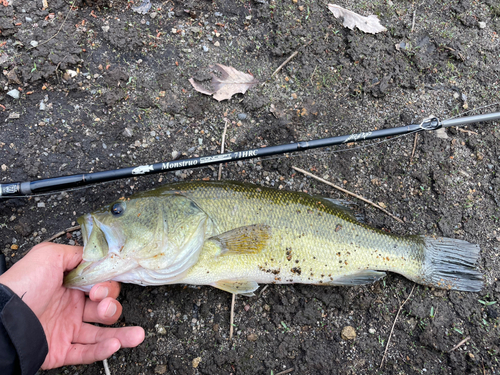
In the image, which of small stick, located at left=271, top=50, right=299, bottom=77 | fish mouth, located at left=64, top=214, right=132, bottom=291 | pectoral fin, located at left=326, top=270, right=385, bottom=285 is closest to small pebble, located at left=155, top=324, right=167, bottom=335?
fish mouth, located at left=64, top=214, right=132, bottom=291

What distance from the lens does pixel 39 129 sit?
3.07 meters

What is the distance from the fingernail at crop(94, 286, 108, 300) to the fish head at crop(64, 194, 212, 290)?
0.07m

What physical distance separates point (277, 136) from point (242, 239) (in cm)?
126

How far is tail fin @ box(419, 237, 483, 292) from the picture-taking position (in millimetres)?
2982

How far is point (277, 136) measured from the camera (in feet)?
10.7

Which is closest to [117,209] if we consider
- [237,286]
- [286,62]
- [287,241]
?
[237,286]

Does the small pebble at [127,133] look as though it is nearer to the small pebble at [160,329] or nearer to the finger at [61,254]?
the finger at [61,254]

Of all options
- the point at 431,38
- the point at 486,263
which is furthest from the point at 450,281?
the point at 431,38

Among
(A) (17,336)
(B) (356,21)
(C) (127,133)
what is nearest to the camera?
(A) (17,336)

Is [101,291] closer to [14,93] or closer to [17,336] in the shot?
[17,336]

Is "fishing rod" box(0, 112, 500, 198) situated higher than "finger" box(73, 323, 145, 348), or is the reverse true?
"fishing rod" box(0, 112, 500, 198)

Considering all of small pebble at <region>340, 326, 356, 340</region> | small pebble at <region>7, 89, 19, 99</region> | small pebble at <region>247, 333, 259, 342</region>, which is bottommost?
small pebble at <region>247, 333, 259, 342</region>

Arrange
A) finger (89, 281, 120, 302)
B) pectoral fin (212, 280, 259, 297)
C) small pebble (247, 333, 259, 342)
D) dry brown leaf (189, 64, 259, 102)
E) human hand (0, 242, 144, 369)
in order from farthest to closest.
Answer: dry brown leaf (189, 64, 259, 102) < small pebble (247, 333, 259, 342) < pectoral fin (212, 280, 259, 297) < finger (89, 281, 120, 302) < human hand (0, 242, 144, 369)

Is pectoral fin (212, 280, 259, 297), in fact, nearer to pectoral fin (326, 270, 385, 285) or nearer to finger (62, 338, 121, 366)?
pectoral fin (326, 270, 385, 285)
